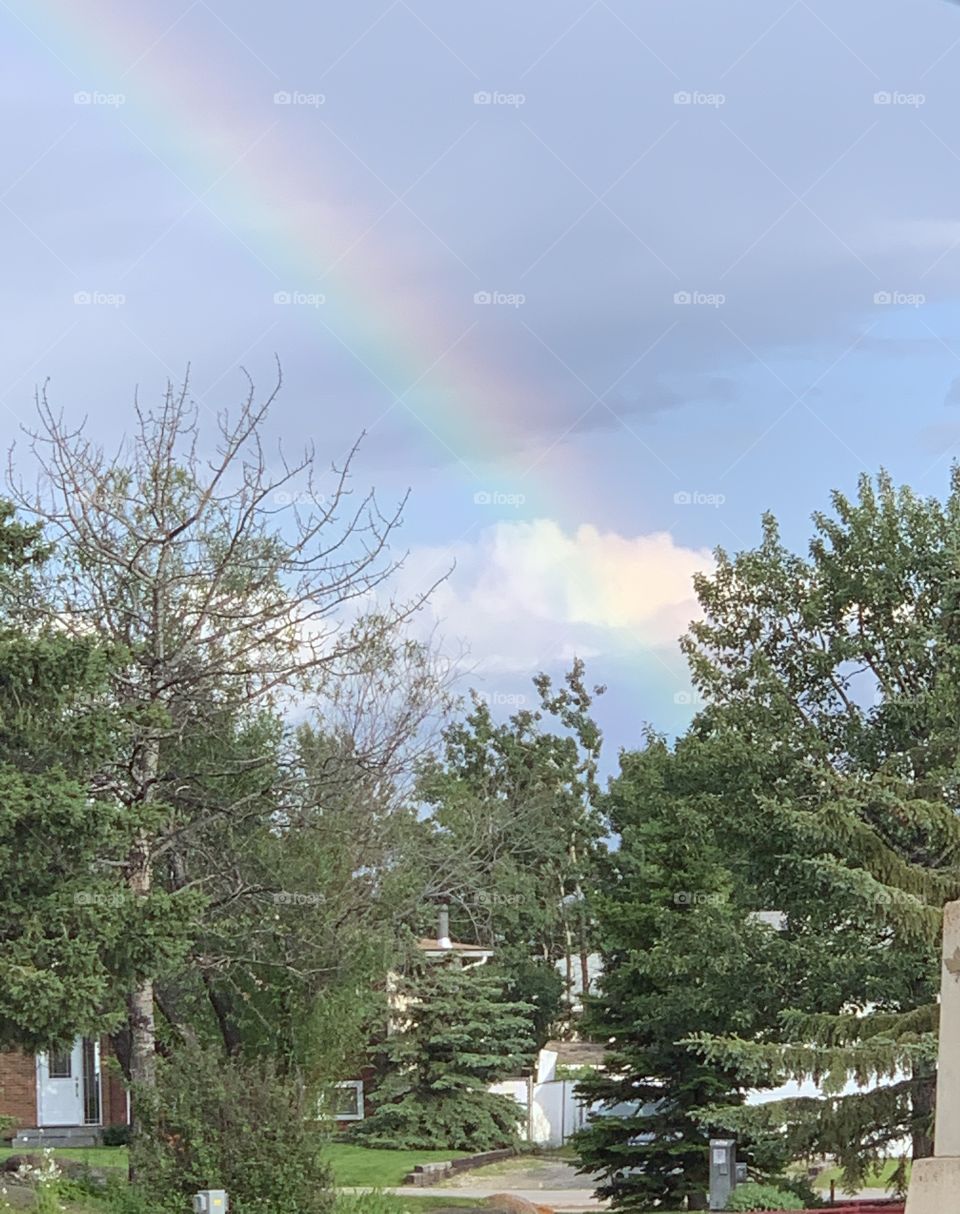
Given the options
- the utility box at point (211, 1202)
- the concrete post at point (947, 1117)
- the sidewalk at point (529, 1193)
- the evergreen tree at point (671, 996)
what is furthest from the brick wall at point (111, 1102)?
the concrete post at point (947, 1117)

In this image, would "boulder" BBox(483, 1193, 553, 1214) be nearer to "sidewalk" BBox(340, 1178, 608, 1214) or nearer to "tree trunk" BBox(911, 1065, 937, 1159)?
"tree trunk" BBox(911, 1065, 937, 1159)

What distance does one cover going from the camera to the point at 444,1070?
41594 millimetres

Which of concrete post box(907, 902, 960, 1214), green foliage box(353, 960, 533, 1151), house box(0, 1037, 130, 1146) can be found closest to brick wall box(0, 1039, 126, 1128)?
house box(0, 1037, 130, 1146)

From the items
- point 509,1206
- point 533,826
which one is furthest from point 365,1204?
point 533,826

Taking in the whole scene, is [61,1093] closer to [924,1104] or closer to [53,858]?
[53,858]

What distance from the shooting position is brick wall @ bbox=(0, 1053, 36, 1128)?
3925cm

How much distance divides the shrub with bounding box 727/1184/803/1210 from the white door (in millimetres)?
20579

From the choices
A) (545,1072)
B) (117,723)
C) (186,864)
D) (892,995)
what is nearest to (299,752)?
(186,864)

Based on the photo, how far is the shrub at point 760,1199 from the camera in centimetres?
2447

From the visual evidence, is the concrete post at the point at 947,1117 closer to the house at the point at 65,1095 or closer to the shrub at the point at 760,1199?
the shrub at the point at 760,1199

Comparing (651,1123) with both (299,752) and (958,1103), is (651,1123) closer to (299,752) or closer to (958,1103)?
(299,752)

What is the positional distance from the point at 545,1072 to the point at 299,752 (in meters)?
24.8

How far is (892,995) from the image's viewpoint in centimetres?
2364

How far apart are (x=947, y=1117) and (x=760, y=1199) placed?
17412mm
